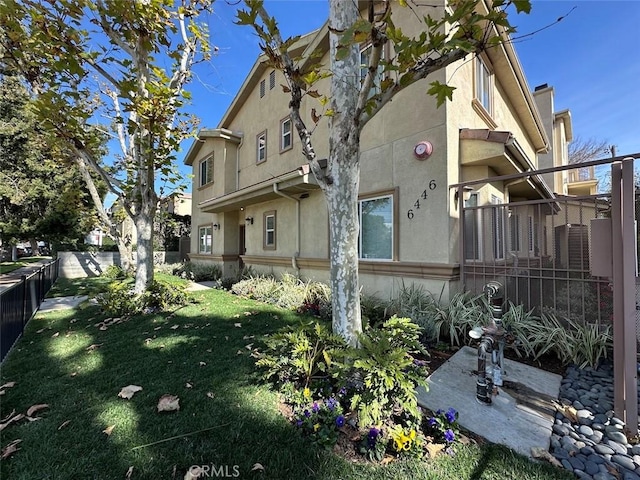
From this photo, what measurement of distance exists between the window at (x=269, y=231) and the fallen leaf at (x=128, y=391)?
7.59 metres

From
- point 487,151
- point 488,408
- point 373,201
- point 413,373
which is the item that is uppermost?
point 487,151

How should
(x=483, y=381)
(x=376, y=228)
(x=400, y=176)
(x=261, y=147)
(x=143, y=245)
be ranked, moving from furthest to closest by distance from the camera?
(x=261, y=147) → (x=143, y=245) → (x=376, y=228) → (x=400, y=176) → (x=483, y=381)

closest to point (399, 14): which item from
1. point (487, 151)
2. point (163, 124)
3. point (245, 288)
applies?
point (487, 151)

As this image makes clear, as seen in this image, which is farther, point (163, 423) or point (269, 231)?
point (269, 231)

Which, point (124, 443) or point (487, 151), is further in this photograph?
point (487, 151)

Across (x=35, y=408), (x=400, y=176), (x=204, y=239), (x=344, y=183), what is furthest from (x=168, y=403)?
(x=204, y=239)

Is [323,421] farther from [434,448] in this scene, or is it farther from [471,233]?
[471,233]

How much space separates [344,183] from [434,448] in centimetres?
271

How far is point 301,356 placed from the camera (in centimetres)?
346

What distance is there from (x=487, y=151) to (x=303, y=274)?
238 inches

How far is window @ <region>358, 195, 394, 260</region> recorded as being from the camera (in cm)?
709

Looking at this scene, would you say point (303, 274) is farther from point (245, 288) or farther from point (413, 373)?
point (413, 373)

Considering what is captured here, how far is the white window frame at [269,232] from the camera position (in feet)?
36.3

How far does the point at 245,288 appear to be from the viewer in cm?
1002
